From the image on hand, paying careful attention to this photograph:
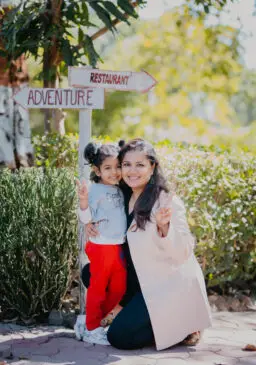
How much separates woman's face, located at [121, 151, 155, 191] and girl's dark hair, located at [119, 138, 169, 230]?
0.04 meters

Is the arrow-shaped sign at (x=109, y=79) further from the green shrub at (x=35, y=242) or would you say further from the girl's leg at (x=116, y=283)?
the girl's leg at (x=116, y=283)

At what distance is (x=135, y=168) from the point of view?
4375 mm

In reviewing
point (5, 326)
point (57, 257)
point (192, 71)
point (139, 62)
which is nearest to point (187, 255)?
point (57, 257)

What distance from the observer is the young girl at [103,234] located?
4.44 m

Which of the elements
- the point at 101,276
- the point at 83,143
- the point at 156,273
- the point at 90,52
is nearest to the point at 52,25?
the point at 90,52

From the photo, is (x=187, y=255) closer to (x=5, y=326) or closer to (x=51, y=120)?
(x=5, y=326)

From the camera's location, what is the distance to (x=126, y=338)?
4293mm

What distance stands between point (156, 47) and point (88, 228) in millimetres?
17193

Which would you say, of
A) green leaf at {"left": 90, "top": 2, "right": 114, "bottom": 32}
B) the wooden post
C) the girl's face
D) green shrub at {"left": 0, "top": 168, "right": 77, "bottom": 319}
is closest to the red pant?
the wooden post

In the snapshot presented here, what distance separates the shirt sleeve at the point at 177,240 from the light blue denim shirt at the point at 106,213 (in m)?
0.34

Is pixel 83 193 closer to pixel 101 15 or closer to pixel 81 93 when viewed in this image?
pixel 81 93

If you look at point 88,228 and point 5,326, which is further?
point 5,326

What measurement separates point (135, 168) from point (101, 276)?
0.79 meters

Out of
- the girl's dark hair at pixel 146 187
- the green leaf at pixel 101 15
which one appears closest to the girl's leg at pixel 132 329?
the girl's dark hair at pixel 146 187
